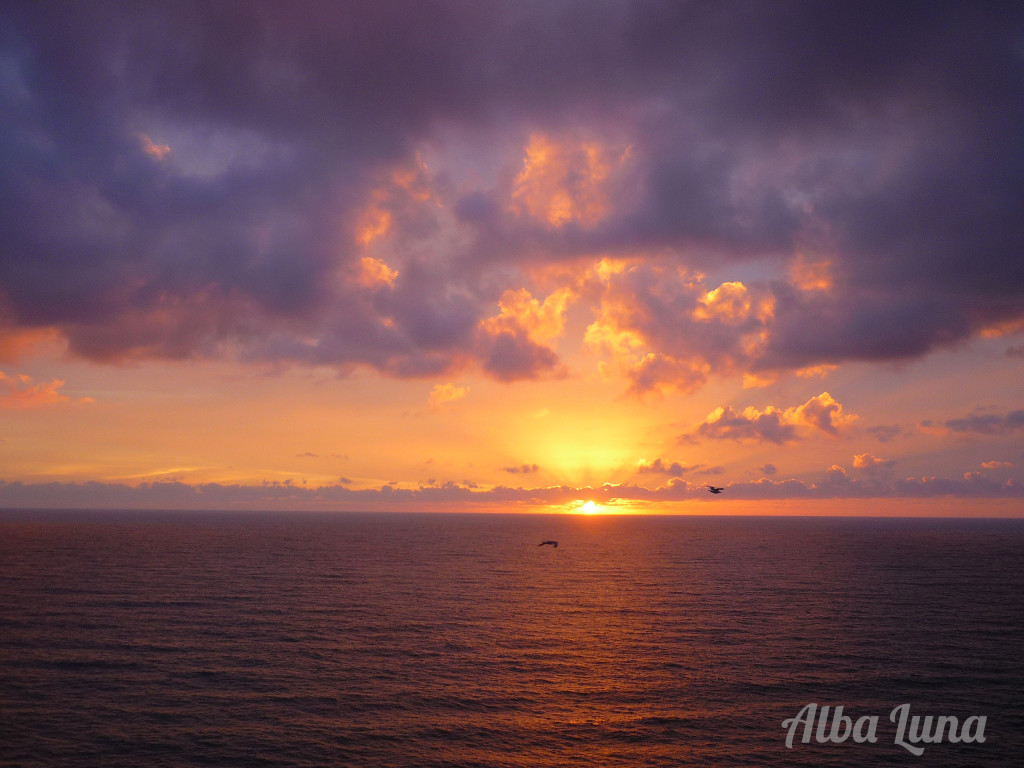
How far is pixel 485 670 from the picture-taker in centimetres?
5581

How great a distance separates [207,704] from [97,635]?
2754 cm

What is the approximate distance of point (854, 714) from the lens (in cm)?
4700

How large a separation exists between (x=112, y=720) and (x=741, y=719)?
44974 millimetres

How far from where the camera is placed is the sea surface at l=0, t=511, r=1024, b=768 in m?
40.9

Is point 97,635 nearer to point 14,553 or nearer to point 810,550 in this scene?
point 14,553

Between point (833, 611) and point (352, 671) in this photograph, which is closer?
point (352, 671)

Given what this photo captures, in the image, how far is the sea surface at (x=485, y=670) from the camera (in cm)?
4091

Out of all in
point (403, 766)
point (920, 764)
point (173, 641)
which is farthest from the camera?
point (173, 641)

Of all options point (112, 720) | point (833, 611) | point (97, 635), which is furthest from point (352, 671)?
point (833, 611)

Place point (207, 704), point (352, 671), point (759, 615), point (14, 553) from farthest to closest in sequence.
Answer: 1. point (14, 553)
2. point (759, 615)
3. point (352, 671)
4. point (207, 704)

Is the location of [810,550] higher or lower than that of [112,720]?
lower

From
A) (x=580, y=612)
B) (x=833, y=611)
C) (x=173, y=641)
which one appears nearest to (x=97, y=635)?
(x=173, y=641)

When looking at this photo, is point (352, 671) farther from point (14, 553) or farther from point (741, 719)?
point (14, 553)

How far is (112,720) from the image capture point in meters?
43.4
